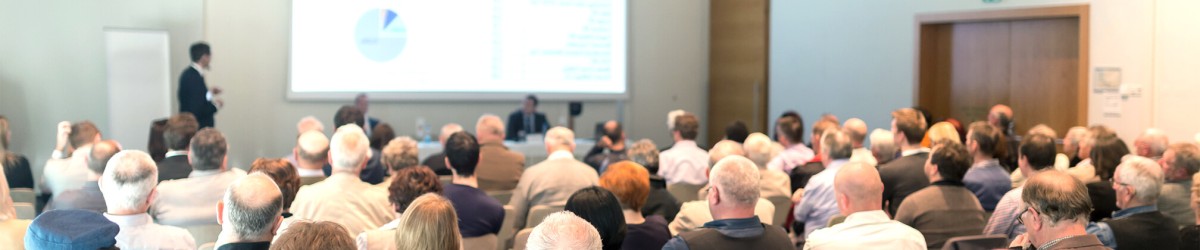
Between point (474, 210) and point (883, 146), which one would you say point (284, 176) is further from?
point (883, 146)

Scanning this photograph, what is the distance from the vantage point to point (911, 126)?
6.30m

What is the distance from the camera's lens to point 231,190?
3.16 meters

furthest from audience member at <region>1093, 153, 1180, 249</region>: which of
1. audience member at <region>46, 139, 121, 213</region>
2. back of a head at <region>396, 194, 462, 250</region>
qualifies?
audience member at <region>46, 139, 121, 213</region>

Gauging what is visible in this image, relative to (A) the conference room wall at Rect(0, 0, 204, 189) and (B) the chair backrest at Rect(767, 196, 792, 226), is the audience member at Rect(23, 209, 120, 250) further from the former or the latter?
(A) the conference room wall at Rect(0, 0, 204, 189)

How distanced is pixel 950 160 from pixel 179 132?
148 inches

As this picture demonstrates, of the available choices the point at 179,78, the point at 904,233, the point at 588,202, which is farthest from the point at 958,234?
the point at 179,78

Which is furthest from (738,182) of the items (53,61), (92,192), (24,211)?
(53,61)

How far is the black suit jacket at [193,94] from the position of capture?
31.3 feet

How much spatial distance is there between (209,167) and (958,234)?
315 centimetres

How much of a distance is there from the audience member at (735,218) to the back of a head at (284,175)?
172 cm

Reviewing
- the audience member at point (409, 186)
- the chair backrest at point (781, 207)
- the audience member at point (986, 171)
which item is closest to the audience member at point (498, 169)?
the chair backrest at point (781, 207)

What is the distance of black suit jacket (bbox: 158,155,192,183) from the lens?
5762 millimetres

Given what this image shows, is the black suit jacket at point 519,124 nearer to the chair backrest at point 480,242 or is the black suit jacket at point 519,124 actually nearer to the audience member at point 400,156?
→ the audience member at point 400,156

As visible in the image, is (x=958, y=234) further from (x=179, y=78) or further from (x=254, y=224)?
(x=179, y=78)
